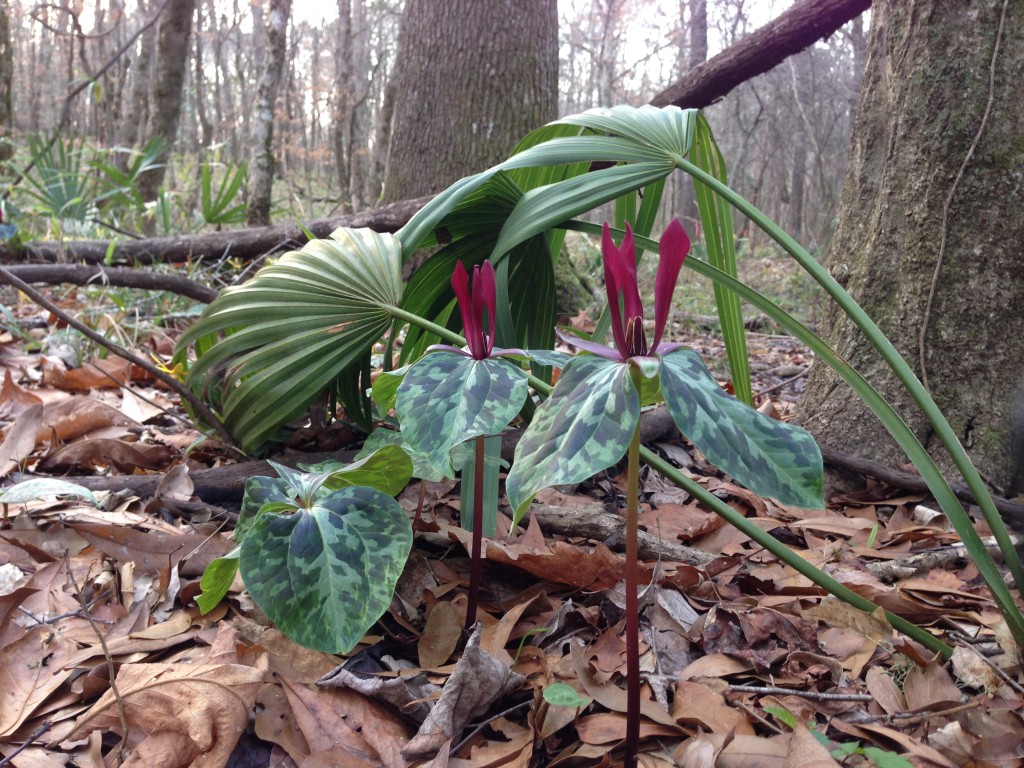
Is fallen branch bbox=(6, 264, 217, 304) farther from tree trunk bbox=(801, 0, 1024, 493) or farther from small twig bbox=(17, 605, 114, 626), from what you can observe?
tree trunk bbox=(801, 0, 1024, 493)

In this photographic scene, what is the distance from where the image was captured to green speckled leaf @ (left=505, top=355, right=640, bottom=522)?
60 centimetres

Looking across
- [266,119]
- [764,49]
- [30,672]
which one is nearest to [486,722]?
[30,672]

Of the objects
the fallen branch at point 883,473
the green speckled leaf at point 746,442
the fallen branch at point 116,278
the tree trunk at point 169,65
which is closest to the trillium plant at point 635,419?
the green speckled leaf at point 746,442

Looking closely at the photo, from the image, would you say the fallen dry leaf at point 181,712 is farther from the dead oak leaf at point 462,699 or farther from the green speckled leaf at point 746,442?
the green speckled leaf at point 746,442

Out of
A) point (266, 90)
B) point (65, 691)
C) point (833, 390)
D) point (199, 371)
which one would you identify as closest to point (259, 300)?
point (199, 371)

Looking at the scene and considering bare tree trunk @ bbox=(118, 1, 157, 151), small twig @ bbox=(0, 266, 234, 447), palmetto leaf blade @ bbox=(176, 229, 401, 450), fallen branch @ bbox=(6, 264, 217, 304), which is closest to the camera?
palmetto leaf blade @ bbox=(176, 229, 401, 450)

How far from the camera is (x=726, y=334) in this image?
1525 mm

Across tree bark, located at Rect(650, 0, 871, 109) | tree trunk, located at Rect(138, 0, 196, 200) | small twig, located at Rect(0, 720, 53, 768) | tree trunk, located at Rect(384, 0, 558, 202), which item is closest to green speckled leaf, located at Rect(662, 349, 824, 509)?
small twig, located at Rect(0, 720, 53, 768)

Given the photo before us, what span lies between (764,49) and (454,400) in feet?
9.49

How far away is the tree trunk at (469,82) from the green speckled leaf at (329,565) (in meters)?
2.56

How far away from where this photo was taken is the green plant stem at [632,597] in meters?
0.70

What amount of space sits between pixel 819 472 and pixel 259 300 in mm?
1107

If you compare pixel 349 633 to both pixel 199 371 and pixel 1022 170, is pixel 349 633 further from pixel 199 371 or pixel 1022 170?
pixel 1022 170

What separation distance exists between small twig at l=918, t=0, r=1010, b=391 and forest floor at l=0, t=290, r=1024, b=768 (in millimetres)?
376
